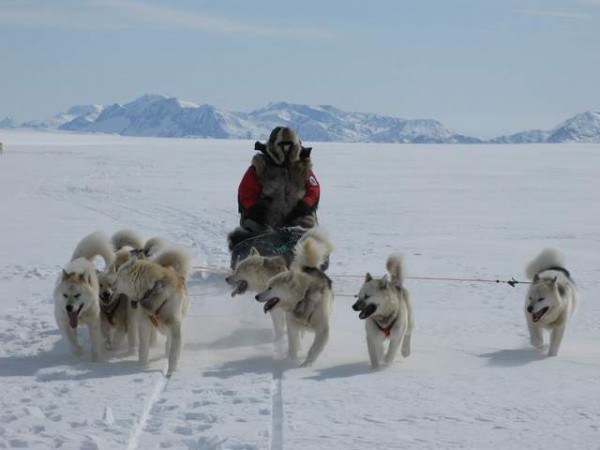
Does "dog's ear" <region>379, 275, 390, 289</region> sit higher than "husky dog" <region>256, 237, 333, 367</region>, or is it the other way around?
"dog's ear" <region>379, 275, 390, 289</region>

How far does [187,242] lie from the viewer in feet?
35.4

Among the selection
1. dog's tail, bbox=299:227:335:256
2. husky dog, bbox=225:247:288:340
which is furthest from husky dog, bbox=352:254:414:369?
husky dog, bbox=225:247:288:340

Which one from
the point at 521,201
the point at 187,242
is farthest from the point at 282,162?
the point at 521,201

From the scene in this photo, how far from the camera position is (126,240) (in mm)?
6223

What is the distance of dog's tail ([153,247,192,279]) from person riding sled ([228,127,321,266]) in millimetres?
1151

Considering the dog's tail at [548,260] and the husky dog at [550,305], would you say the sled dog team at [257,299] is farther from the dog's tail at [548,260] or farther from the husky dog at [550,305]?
the dog's tail at [548,260]

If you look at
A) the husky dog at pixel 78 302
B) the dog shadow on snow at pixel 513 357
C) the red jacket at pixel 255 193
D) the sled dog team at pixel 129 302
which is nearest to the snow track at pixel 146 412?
the sled dog team at pixel 129 302

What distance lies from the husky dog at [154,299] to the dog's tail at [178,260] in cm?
30

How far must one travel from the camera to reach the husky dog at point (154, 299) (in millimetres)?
4855

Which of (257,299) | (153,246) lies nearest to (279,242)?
(153,246)

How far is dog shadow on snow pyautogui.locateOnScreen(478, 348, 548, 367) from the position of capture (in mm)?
5078

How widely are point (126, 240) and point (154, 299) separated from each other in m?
1.48

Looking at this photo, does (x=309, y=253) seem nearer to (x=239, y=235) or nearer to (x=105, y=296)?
(x=105, y=296)

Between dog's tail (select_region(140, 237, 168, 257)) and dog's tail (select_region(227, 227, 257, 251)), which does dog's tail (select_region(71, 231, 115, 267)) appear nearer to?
dog's tail (select_region(140, 237, 168, 257))
